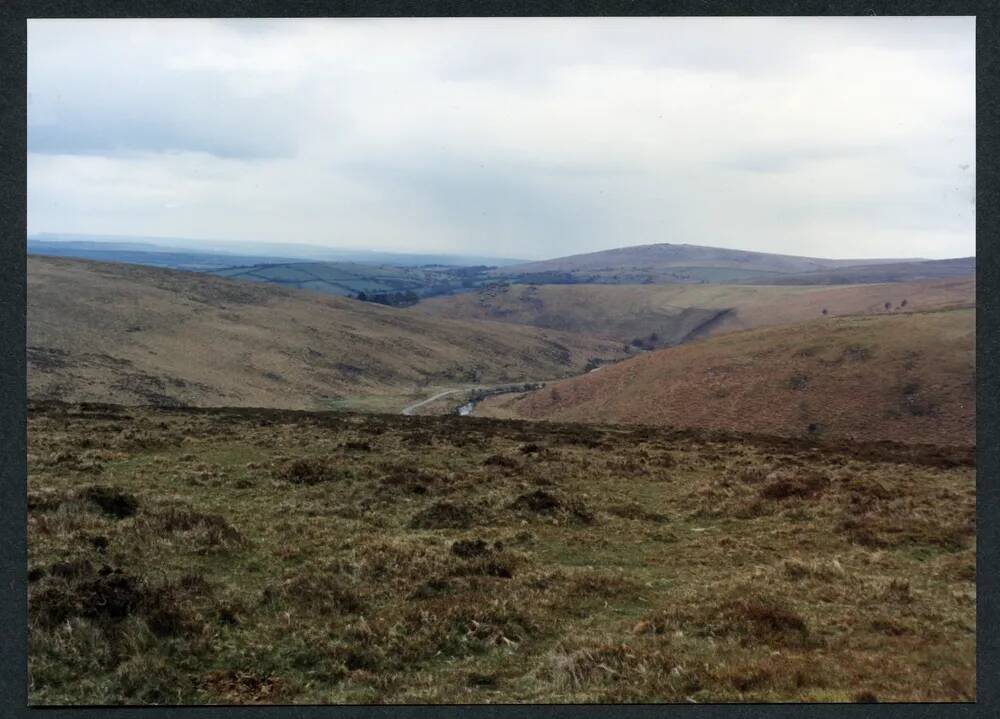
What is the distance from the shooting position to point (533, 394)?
68000 mm

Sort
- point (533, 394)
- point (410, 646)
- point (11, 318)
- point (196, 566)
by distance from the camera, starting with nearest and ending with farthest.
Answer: point (11, 318) → point (410, 646) → point (196, 566) → point (533, 394)

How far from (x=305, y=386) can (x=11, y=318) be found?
68054 millimetres

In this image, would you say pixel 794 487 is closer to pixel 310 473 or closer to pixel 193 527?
pixel 310 473

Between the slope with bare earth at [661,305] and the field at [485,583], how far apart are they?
86.7 meters

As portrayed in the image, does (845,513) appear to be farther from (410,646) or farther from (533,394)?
(533,394)

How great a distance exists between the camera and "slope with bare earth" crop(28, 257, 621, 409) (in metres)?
63.3

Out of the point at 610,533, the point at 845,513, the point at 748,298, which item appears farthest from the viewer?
the point at 748,298

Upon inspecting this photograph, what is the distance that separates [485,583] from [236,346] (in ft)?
253

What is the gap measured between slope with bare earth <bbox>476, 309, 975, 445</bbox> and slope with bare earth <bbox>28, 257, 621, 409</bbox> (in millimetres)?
22746

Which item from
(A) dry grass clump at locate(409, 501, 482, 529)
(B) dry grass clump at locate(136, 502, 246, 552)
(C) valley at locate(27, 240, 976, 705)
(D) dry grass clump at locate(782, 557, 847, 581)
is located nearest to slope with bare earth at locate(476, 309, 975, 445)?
(C) valley at locate(27, 240, 976, 705)

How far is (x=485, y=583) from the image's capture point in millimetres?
11461
